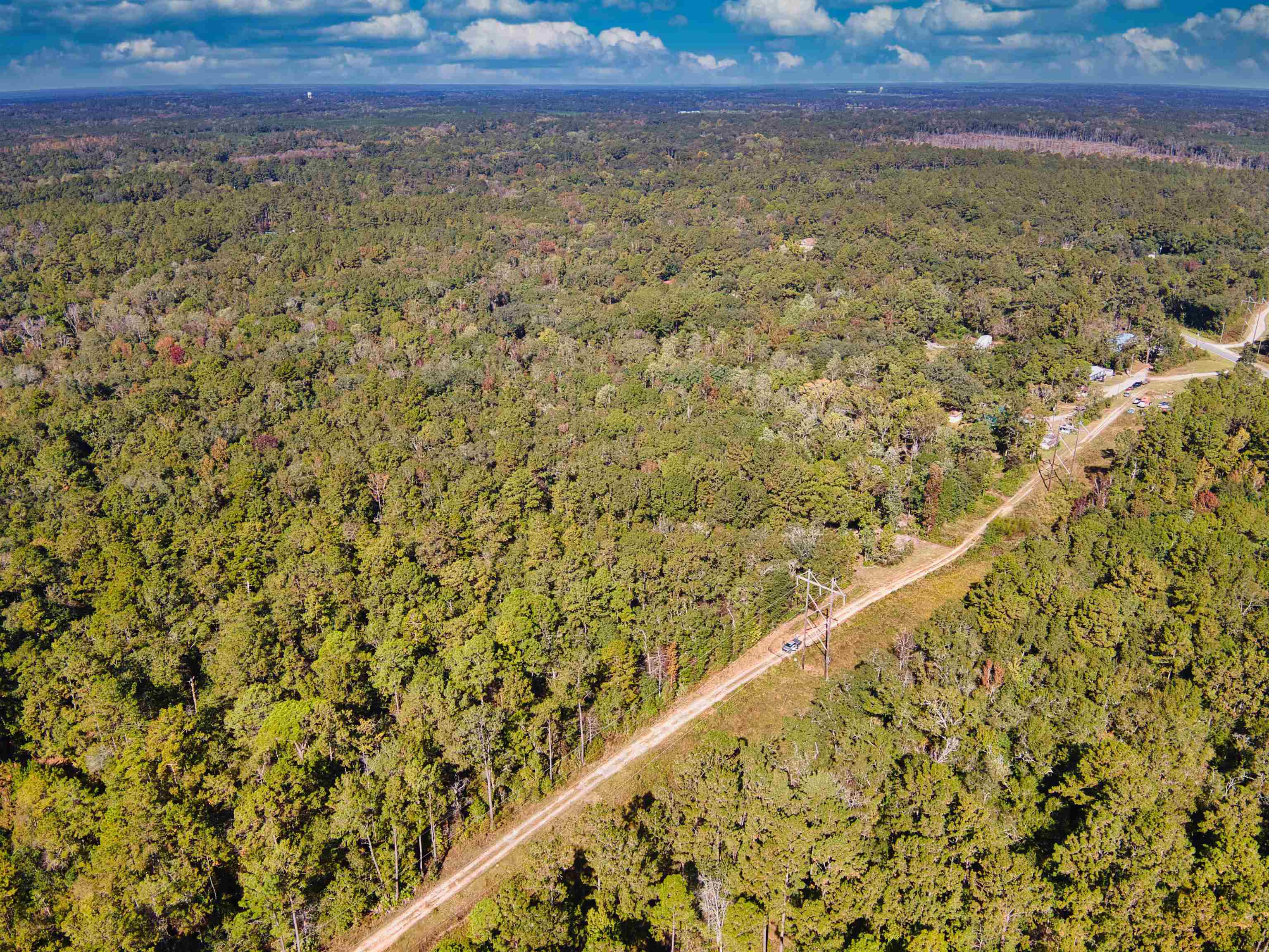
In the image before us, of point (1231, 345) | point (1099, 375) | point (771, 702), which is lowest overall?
point (771, 702)

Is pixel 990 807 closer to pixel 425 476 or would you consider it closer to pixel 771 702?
pixel 771 702

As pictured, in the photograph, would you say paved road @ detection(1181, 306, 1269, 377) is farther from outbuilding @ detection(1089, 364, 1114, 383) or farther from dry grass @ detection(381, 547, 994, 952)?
dry grass @ detection(381, 547, 994, 952)

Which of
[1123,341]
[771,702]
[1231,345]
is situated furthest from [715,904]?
[1231,345]

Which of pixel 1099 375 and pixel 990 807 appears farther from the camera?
pixel 1099 375

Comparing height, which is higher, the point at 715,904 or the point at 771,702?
the point at 715,904

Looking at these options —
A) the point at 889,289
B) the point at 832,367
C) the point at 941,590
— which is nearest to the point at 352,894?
the point at 941,590

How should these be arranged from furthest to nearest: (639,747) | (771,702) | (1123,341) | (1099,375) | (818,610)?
(1123,341) < (1099,375) < (818,610) < (771,702) < (639,747)

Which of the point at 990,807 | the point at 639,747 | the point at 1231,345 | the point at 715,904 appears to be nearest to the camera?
the point at 715,904

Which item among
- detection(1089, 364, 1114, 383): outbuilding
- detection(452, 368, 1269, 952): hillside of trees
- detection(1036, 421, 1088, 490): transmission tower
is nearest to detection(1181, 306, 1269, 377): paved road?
detection(1089, 364, 1114, 383): outbuilding
